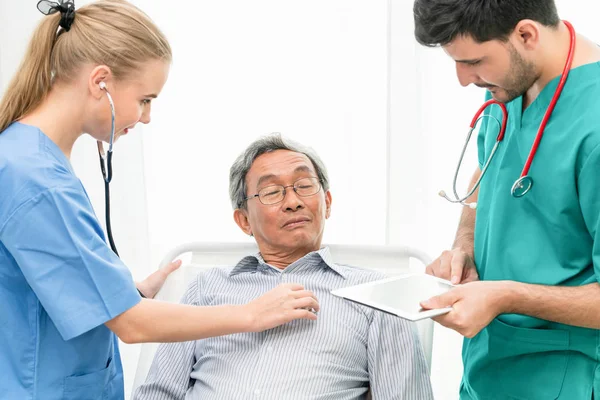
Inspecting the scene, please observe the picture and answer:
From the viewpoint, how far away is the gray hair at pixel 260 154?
79.7 inches

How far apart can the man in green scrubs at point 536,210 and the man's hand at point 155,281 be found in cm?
106

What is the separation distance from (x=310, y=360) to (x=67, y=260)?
669 millimetres

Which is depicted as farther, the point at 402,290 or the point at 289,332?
the point at 289,332

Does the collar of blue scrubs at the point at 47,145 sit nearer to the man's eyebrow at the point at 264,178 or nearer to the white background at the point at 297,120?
the man's eyebrow at the point at 264,178

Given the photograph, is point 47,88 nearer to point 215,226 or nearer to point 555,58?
point 555,58

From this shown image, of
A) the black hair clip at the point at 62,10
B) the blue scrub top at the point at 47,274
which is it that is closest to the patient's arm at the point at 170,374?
the blue scrub top at the point at 47,274

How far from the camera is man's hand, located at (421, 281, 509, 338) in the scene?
1267 mm

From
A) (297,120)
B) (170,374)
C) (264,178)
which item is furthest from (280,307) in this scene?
(297,120)

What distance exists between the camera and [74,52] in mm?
1354

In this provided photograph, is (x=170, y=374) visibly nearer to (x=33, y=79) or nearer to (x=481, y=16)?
(x=33, y=79)

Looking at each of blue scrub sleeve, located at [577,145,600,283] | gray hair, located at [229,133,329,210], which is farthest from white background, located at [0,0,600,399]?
blue scrub sleeve, located at [577,145,600,283]

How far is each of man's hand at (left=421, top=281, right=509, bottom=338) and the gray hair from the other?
2.66 ft

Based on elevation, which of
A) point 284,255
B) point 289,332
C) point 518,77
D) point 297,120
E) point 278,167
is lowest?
point 289,332

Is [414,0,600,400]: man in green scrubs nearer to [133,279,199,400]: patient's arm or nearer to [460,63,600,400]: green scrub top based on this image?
[460,63,600,400]: green scrub top
